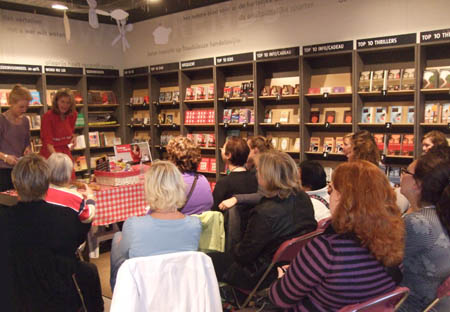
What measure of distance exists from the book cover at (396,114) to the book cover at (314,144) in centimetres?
102

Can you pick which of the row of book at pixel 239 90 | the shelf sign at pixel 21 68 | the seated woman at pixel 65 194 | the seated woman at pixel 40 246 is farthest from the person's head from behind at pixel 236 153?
the shelf sign at pixel 21 68

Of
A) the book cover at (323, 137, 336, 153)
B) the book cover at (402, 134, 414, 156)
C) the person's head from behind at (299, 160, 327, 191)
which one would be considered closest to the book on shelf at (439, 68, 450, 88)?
the book cover at (402, 134, 414, 156)

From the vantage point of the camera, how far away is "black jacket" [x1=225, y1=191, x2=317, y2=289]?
97.9 inches

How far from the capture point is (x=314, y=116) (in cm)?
580

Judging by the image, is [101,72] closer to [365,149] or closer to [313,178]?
[365,149]

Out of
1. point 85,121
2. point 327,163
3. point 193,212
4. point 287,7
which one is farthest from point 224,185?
point 85,121

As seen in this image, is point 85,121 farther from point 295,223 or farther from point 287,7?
point 295,223

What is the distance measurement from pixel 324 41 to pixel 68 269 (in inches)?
178

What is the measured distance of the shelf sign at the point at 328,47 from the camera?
523 cm

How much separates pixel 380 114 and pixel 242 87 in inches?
82.8

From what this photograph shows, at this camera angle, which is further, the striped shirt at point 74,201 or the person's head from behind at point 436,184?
the striped shirt at point 74,201

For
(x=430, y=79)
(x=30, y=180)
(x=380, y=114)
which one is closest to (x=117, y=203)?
(x=30, y=180)

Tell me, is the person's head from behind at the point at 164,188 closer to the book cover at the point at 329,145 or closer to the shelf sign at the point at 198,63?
the book cover at the point at 329,145

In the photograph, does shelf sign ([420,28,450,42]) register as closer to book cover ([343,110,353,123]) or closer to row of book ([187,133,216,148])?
book cover ([343,110,353,123])
